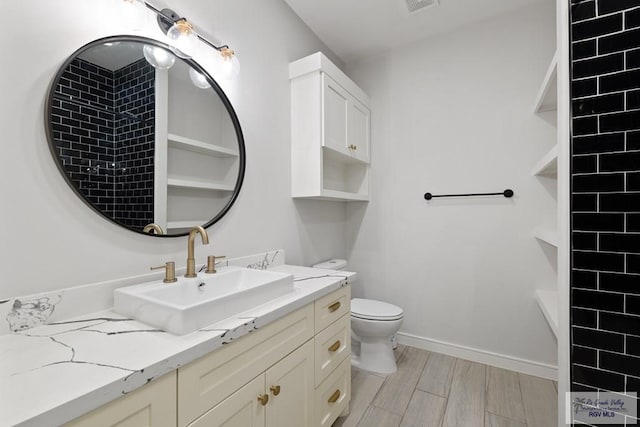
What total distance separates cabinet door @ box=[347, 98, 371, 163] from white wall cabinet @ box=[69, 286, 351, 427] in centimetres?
120

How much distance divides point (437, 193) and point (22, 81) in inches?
93.4

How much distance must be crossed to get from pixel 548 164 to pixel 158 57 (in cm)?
201

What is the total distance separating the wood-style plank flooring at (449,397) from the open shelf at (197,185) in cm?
141

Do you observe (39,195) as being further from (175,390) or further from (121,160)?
(175,390)

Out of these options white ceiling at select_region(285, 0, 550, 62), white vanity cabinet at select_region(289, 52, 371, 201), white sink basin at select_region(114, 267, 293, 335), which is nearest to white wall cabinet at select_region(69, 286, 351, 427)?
white sink basin at select_region(114, 267, 293, 335)

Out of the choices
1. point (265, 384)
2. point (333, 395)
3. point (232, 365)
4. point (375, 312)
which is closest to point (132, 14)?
point (232, 365)

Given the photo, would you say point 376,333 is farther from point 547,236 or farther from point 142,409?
point 142,409

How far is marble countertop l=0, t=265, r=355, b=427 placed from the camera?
0.54m

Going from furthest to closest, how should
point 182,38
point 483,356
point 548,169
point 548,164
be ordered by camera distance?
1. point 483,356
2. point 548,169
3. point 548,164
4. point 182,38

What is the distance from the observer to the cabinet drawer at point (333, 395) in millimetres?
1332

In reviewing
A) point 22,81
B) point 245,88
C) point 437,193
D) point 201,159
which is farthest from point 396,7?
point 22,81

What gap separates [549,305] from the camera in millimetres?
1679

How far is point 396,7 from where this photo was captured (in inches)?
77.7

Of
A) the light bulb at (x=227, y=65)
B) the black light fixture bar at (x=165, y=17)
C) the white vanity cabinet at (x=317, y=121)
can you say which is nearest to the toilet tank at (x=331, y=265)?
the white vanity cabinet at (x=317, y=121)
